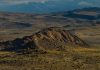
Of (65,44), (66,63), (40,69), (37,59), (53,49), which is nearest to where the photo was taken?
(40,69)

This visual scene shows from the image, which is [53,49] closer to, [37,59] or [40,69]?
[37,59]

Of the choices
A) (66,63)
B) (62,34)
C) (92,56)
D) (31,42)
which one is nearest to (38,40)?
(31,42)

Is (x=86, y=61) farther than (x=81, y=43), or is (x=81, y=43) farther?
(x=81, y=43)

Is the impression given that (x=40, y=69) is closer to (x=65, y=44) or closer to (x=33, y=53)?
(x=33, y=53)

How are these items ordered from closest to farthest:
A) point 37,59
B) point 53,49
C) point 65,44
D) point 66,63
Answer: point 66,63, point 37,59, point 53,49, point 65,44

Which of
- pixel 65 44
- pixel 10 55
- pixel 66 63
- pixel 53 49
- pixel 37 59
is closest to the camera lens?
pixel 66 63

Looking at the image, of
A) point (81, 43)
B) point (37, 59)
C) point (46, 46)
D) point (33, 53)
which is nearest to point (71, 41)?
point (81, 43)
